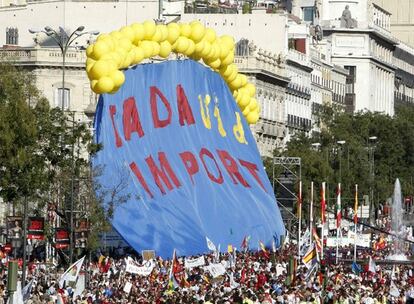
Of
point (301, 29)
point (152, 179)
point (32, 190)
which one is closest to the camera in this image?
point (32, 190)

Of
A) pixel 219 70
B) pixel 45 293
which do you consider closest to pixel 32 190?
pixel 45 293

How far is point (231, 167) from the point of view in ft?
334

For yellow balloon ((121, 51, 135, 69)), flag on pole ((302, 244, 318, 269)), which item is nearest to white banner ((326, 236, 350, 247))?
yellow balloon ((121, 51, 135, 69))

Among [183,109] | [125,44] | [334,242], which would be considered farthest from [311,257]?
[334,242]

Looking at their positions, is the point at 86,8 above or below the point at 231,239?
above

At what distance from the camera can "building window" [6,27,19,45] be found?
149250 millimetres

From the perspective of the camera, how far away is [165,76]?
321 ft

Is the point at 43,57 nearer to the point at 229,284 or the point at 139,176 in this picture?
the point at 139,176

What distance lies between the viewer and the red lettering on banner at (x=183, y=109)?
98562 millimetres

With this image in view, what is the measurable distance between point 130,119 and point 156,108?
288 cm

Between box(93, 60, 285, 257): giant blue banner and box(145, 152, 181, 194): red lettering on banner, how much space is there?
54 millimetres

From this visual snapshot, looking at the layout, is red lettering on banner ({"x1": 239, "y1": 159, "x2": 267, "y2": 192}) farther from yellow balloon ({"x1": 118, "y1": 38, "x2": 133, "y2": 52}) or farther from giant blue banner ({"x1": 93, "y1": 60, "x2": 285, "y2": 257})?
yellow balloon ({"x1": 118, "y1": 38, "x2": 133, "y2": 52})

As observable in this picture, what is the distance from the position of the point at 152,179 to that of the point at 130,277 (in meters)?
20.5

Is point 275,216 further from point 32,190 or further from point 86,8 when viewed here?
point 86,8
